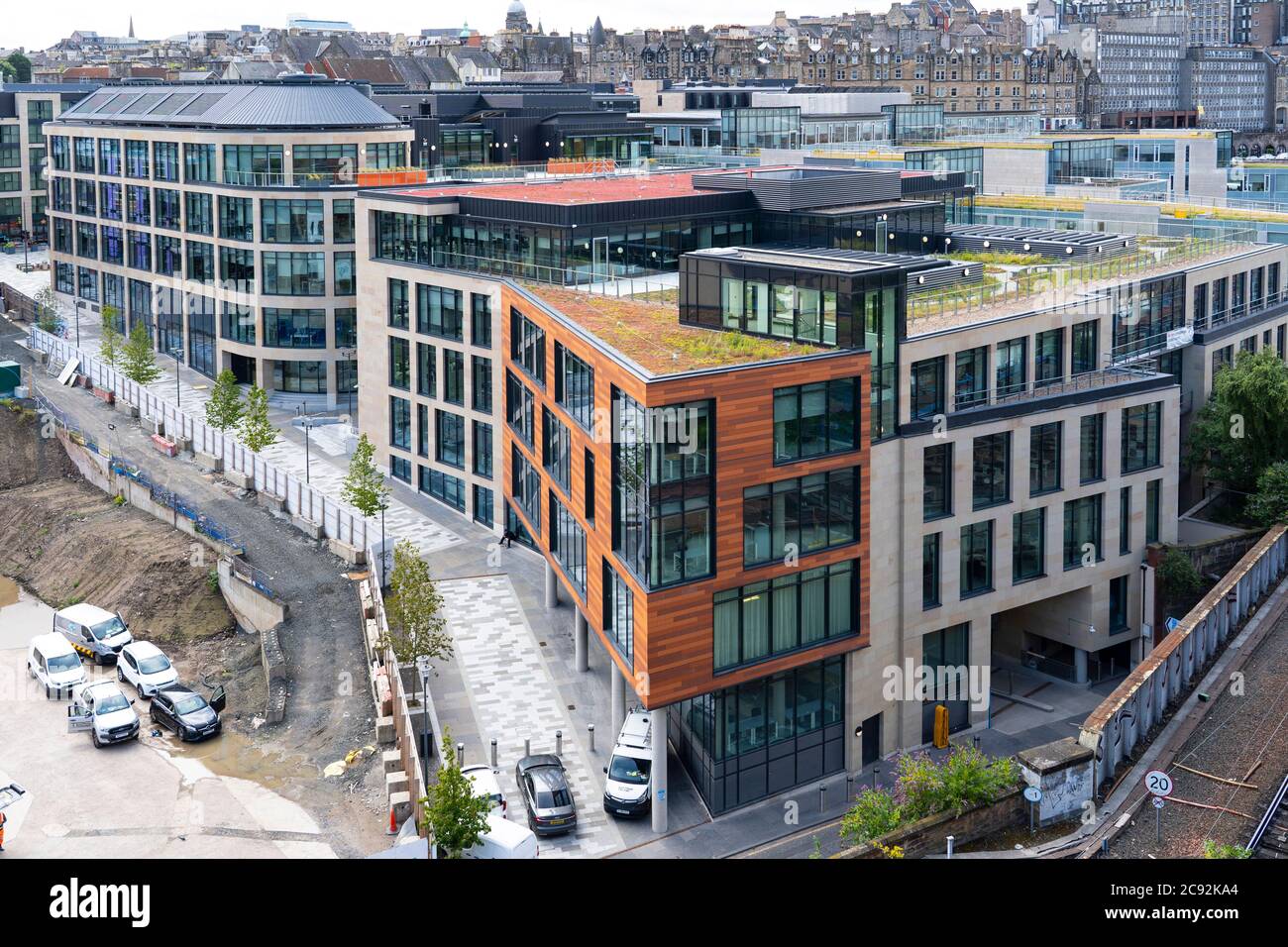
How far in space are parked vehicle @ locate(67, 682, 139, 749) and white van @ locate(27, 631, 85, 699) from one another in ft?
8.37

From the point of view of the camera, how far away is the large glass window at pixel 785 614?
40.3m

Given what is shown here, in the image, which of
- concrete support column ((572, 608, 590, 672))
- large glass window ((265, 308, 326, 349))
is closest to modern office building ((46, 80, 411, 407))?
large glass window ((265, 308, 326, 349))

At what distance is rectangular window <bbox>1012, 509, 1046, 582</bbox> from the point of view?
48969mm

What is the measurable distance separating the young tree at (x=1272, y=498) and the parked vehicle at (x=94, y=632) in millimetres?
44983

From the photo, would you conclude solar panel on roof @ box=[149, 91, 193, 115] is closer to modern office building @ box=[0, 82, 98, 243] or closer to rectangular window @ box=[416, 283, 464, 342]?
modern office building @ box=[0, 82, 98, 243]

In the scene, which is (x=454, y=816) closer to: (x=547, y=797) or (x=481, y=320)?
(x=547, y=797)

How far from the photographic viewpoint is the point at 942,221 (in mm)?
72312

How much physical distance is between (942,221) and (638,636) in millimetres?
39729

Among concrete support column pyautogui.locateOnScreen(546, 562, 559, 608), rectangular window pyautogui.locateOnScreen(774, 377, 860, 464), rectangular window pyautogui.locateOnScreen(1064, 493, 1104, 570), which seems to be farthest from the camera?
concrete support column pyautogui.locateOnScreen(546, 562, 559, 608)

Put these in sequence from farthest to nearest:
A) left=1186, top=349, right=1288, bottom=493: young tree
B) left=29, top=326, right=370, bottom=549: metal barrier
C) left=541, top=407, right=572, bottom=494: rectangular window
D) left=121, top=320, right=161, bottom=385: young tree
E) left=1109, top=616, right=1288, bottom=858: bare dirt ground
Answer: left=121, top=320, right=161, bottom=385: young tree, left=29, top=326, right=370, bottom=549: metal barrier, left=1186, top=349, right=1288, bottom=493: young tree, left=541, top=407, right=572, bottom=494: rectangular window, left=1109, top=616, right=1288, bottom=858: bare dirt ground

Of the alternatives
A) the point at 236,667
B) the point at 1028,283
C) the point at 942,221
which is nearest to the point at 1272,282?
the point at 942,221

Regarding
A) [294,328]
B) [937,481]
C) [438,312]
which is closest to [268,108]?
[294,328]

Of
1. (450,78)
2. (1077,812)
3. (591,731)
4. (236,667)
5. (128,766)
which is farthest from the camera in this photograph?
(450,78)

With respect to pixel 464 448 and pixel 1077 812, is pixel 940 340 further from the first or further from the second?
pixel 464 448
